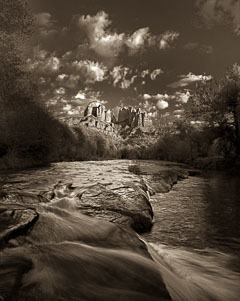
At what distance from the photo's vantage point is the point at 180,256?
13.2 ft

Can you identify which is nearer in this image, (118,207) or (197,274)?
(197,274)

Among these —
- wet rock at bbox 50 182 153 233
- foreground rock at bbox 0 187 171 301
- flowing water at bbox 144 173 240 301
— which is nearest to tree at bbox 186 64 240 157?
flowing water at bbox 144 173 240 301

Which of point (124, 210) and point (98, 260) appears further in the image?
point (124, 210)

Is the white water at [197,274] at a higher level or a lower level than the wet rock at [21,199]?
lower

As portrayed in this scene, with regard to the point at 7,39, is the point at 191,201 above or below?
below

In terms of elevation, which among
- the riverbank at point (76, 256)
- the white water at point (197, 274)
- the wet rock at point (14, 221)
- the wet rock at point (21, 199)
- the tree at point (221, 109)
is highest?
the tree at point (221, 109)

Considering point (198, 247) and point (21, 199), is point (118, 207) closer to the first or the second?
point (198, 247)

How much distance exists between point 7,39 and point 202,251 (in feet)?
60.5

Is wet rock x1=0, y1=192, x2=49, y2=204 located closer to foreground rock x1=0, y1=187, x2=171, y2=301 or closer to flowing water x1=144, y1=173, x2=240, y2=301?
foreground rock x1=0, y1=187, x2=171, y2=301

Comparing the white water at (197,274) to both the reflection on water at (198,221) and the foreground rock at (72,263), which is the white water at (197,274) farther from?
the reflection on water at (198,221)

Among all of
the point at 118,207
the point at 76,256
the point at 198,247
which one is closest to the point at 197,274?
the point at 198,247

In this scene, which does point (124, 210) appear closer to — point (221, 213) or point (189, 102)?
point (221, 213)

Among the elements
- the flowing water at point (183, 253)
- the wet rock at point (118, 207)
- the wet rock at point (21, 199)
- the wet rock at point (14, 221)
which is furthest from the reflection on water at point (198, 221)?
the wet rock at point (21, 199)

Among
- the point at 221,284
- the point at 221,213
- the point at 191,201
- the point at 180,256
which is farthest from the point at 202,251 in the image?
the point at 191,201
